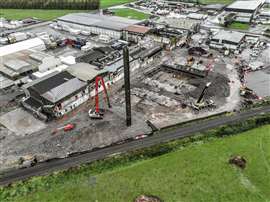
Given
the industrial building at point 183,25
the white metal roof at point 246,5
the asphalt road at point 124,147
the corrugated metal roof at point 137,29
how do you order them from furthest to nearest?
the white metal roof at point 246,5
the industrial building at point 183,25
the corrugated metal roof at point 137,29
the asphalt road at point 124,147

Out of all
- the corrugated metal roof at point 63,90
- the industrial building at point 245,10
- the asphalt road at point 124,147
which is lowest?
the asphalt road at point 124,147

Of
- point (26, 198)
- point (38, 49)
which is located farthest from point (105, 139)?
point (38, 49)

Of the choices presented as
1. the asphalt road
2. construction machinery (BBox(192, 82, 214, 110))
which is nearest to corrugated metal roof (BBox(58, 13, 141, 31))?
construction machinery (BBox(192, 82, 214, 110))

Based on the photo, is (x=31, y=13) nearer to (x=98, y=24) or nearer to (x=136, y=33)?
(x=98, y=24)

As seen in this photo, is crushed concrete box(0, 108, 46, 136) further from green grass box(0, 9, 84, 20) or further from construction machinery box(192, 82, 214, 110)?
green grass box(0, 9, 84, 20)

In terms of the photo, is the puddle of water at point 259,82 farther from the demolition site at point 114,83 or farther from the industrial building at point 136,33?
the industrial building at point 136,33

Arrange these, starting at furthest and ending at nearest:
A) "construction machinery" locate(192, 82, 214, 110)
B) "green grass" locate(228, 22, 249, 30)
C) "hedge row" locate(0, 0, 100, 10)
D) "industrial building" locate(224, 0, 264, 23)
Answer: "hedge row" locate(0, 0, 100, 10) → "industrial building" locate(224, 0, 264, 23) → "green grass" locate(228, 22, 249, 30) → "construction machinery" locate(192, 82, 214, 110)

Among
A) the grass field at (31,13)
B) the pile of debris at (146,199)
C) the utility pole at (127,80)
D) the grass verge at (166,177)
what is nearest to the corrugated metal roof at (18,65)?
the utility pole at (127,80)
